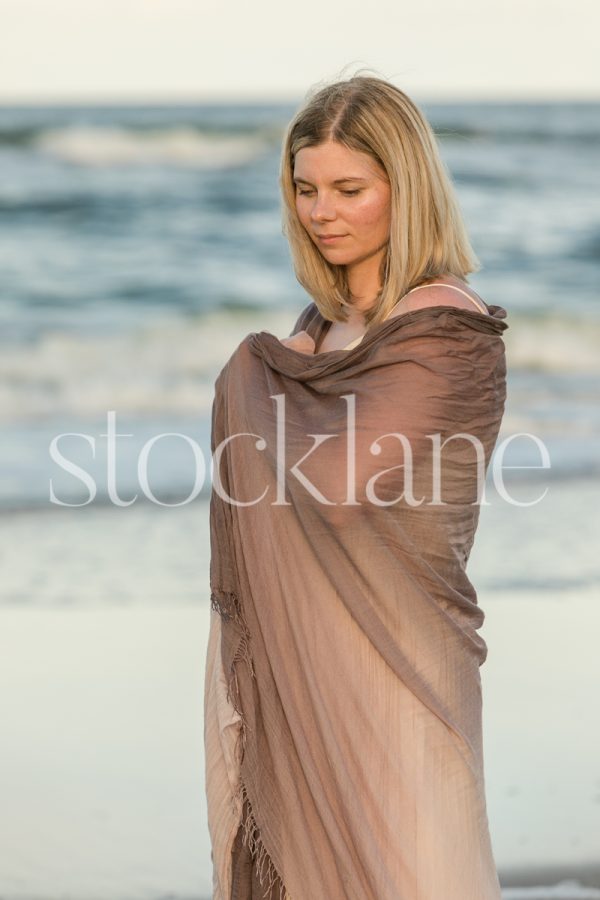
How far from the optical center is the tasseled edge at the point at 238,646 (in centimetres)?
288

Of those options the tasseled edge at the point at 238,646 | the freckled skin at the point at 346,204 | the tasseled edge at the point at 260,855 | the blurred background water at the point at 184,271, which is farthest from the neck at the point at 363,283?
the tasseled edge at the point at 260,855

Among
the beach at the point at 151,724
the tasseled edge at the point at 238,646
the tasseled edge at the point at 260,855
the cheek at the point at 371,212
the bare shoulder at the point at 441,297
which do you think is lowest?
the beach at the point at 151,724

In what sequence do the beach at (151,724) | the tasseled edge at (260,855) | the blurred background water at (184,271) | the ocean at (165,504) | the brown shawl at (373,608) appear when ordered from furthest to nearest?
1. the blurred background water at (184,271)
2. the ocean at (165,504)
3. the beach at (151,724)
4. the tasseled edge at (260,855)
5. the brown shawl at (373,608)

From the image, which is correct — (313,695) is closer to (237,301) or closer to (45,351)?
(45,351)

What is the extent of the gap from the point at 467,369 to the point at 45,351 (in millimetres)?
9661

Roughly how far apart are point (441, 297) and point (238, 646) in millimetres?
740

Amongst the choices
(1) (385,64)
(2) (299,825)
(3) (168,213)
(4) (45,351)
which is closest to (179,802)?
(2) (299,825)

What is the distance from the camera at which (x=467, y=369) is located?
271 cm

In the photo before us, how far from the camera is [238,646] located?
2879 mm

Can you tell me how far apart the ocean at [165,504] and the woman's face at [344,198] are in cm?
56

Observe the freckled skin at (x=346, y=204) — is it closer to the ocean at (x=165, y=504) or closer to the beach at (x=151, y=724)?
the ocean at (x=165, y=504)

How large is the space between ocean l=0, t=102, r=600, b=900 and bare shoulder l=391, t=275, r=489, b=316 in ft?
2.16

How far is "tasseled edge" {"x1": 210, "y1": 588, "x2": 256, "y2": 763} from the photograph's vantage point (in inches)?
113

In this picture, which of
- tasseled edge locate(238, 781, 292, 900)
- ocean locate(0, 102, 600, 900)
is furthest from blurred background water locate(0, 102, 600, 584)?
tasseled edge locate(238, 781, 292, 900)
